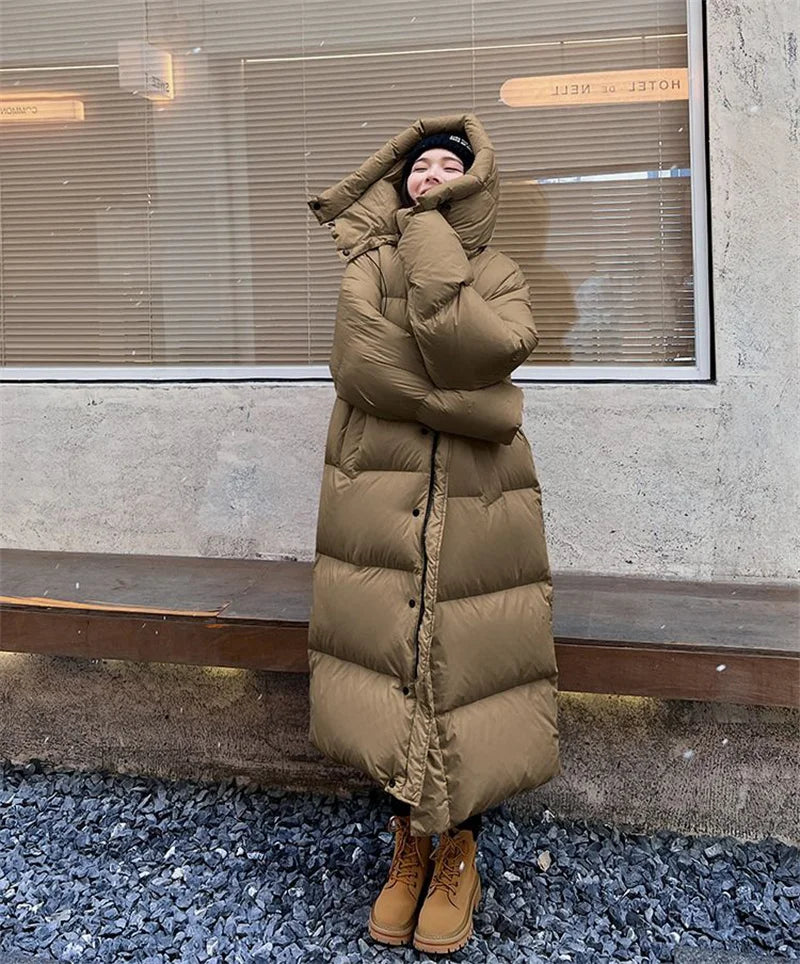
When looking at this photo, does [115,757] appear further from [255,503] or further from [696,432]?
[696,432]

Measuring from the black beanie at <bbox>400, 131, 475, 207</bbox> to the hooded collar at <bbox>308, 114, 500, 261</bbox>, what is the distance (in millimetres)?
15

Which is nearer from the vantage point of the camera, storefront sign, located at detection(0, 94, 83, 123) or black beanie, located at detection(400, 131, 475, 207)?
black beanie, located at detection(400, 131, 475, 207)

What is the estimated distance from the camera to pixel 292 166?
A: 395 centimetres

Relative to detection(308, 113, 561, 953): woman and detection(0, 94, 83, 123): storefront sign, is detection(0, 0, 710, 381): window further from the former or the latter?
detection(308, 113, 561, 953): woman

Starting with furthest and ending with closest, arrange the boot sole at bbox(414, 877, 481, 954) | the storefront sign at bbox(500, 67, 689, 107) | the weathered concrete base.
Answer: the storefront sign at bbox(500, 67, 689, 107) < the weathered concrete base < the boot sole at bbox(414, 877, 481, 954)

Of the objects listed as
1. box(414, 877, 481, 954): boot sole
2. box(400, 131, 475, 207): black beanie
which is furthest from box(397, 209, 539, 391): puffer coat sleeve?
box(414, 877, 481, 954): boot sole

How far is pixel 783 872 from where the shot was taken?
9.07ft

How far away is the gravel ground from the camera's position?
2.47 metres

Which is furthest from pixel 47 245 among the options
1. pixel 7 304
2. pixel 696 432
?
pixel 696 432

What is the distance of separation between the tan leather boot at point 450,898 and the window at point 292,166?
194 centimetres

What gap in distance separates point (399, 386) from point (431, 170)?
679 mm

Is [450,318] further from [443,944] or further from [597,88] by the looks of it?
[597,88]

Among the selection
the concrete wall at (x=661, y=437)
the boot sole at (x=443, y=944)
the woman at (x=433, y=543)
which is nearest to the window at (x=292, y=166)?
the concrete wall at (x=661, y=437)

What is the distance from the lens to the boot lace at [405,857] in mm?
2496
